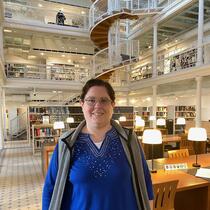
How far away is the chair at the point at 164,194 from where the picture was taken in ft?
7.07

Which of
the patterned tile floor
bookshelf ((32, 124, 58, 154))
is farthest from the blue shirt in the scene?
bookshelf ((32, 124, 58, 154))

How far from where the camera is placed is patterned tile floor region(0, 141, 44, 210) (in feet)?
12.7

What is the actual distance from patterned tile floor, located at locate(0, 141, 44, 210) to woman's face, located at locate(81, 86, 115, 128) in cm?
300

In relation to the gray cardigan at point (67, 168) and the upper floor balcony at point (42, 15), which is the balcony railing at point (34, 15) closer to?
the upper floor balcony at point (42, 15)

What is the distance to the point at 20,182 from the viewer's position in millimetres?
5105

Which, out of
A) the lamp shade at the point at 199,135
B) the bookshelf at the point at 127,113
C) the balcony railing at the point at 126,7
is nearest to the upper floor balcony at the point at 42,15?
the balcony railing at the point at 126,7

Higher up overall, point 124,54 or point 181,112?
point 124,54

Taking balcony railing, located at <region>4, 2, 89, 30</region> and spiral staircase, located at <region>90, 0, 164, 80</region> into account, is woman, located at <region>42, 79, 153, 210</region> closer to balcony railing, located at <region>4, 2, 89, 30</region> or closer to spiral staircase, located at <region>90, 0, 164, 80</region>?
spiral staircase, located at <region>90, 0, 164, 80</region>

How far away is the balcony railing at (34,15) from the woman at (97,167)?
9.97 meters

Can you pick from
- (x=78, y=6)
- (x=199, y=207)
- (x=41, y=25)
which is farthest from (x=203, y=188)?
(x=78, y=6)

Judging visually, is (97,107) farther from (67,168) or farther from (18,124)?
(18,124)

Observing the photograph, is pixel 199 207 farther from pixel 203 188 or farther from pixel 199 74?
pixel 199 74

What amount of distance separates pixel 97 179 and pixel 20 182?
4.73m

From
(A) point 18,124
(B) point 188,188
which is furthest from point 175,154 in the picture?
(A) point 18,124
